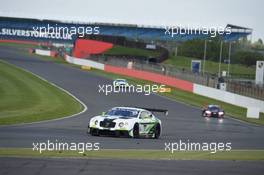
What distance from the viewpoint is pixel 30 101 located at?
41219 millimetres

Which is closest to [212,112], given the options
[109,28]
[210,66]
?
[109,28]

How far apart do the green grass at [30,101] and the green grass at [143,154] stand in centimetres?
1038

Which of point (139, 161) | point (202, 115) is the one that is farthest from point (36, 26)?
point (139, 161)

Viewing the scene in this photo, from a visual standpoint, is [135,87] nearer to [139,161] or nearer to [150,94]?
[150,94]

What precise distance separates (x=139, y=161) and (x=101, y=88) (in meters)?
42.7

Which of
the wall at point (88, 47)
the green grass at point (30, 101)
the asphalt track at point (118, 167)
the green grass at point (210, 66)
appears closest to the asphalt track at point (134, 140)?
the green grass at point (30, 101)
